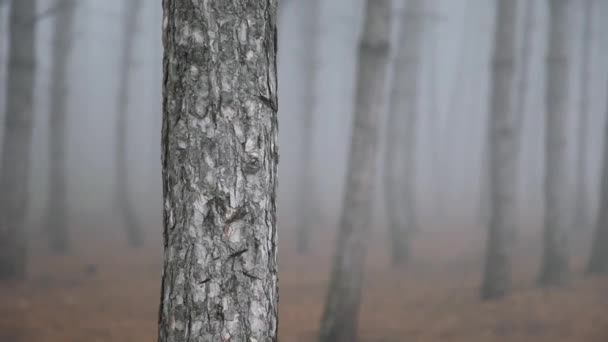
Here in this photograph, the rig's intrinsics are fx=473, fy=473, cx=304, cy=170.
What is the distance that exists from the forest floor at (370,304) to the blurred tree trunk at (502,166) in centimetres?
48

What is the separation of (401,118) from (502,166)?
16.6ft

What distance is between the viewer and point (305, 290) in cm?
1033

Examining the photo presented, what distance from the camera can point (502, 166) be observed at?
353 inches

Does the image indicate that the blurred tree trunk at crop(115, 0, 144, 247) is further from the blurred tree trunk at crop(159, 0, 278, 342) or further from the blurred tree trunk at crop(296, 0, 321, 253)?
the blurred tree trunk at crop(159, 0, 278, 342)

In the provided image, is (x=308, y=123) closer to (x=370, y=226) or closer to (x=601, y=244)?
(x=370, y=226)

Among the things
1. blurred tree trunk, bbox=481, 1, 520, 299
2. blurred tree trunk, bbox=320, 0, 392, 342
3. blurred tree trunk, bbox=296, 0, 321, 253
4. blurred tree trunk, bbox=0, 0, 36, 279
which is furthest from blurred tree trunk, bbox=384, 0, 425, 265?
blurred tree trunk, bbox=0, 0, 36, 279

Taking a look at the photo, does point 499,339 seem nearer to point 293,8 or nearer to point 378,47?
point 378,47

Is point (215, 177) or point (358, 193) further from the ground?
point (215, 177)

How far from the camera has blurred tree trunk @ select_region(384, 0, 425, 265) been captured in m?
13.1

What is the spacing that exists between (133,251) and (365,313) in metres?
7.71

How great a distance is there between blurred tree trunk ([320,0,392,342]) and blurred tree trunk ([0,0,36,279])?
629cm

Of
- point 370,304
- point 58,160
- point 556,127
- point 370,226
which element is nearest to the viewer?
point 370,304

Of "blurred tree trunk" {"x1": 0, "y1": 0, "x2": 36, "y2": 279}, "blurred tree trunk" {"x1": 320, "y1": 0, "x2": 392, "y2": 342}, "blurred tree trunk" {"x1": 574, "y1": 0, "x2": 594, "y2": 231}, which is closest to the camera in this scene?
"blurred tree trunk" {"x1": 320, "y1": 0, "x2": 392, "y2": 342}

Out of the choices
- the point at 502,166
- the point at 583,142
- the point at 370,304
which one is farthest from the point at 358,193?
the point at 583,142
